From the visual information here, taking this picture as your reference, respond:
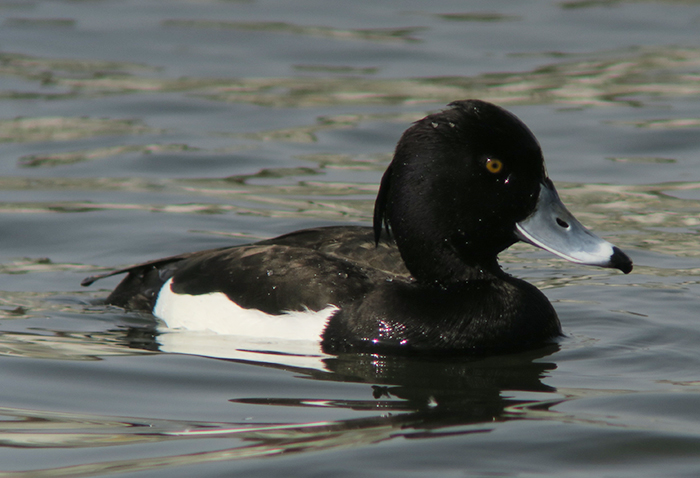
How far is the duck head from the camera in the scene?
5.01 m

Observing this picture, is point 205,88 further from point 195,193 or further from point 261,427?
point 261,427

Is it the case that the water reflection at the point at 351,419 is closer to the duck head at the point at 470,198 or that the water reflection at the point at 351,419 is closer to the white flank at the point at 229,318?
the white flank at the point at 229,318

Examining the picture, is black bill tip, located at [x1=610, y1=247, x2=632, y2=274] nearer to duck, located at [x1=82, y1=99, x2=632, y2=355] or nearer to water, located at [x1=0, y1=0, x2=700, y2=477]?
duck, located at [x1=82, y1=99, x2=632, y2=355]

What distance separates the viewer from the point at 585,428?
4012mm

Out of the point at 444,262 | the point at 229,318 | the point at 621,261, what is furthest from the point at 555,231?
the point at 229,318

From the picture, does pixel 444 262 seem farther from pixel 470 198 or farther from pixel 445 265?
pixel 470 198

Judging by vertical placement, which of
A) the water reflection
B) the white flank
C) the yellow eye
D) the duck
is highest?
the yellow eye

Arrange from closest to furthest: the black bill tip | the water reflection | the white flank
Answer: the water reflection → the black bill tip → the white flank

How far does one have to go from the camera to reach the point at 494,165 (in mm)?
5051

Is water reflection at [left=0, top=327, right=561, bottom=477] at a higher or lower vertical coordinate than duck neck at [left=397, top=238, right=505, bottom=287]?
lower

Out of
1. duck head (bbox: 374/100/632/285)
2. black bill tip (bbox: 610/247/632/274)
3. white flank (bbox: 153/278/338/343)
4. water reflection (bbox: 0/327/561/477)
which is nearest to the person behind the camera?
water reflection (bbox: 0/327/561/477)

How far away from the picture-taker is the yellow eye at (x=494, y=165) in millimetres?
5039

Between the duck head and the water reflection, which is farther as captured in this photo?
the duck head

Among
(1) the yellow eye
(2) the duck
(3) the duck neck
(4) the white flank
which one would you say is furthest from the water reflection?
(1) the yellow eye
